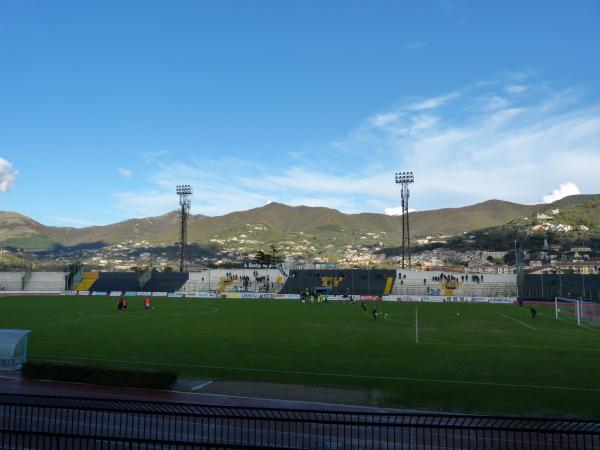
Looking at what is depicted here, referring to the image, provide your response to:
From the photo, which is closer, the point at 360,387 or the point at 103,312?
the point at 360,387

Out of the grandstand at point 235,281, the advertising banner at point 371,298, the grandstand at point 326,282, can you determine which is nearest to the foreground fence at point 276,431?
the advertising banner at point 371,298

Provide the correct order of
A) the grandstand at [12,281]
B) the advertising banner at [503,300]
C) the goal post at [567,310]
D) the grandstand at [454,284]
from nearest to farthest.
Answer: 1. the goal post at [567,310]
2. the advertising banner at [503,300]
3. the grandstand at [454,284]
4. the grandstand at [12,281]

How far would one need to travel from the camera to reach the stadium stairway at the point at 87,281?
3228 inches

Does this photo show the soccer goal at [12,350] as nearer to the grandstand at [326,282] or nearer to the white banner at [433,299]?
the white banner at [433,299]

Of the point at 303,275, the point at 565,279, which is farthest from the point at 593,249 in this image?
the point at 303,275

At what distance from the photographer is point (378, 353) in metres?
Result: 23.7

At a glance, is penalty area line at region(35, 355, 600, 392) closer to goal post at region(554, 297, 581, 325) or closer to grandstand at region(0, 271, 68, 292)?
goal post at region(554, 297, 581, 325)

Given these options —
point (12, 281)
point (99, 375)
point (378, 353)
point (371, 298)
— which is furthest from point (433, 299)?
point (12, 281)

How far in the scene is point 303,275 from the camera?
83500 millimetres

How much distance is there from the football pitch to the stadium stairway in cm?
4251

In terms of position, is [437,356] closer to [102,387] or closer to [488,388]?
[488,388]

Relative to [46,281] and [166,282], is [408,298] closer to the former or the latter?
[166,282]

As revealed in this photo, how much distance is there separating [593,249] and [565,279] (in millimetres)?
100968

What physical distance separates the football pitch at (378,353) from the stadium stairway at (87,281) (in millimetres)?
42509
